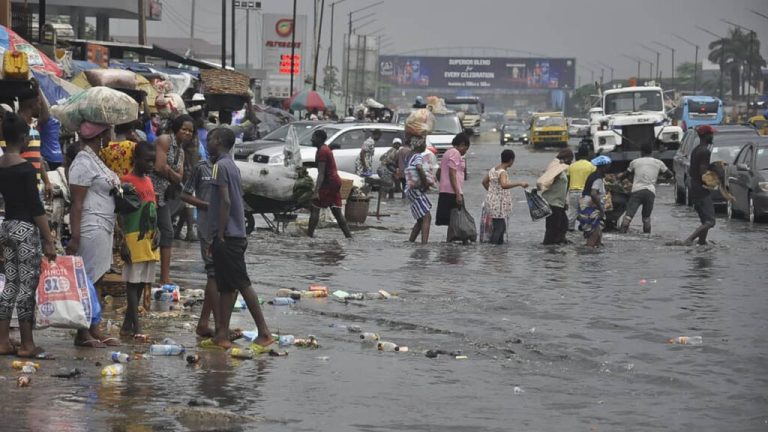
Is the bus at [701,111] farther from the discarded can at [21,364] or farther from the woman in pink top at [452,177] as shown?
the discarded can at [21,364]

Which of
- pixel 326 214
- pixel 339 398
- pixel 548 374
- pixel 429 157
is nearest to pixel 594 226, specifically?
pixel 429 157

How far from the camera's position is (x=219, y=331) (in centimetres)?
1046

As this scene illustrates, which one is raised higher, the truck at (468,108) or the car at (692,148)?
the truck at (468,108)

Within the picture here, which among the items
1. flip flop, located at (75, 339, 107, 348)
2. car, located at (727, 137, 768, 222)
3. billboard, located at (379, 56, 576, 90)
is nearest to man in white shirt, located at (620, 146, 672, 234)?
car, located at (727, 137, 768, 222)

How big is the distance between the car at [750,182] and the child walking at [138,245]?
15532 millimetres

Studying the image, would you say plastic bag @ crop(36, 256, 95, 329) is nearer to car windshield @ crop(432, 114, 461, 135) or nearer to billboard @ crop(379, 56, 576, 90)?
car windshield @ crop(432, 114, 461, 135)

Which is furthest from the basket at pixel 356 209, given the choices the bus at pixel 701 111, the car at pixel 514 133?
the car at pixel 514 133

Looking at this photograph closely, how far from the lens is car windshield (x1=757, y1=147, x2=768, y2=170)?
83.3ft

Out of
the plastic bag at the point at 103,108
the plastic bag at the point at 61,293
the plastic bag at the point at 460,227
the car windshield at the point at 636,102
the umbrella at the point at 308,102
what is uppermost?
the car windshield at the point at 636,102

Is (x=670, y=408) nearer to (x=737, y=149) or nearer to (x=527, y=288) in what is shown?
(x=527, y=288)

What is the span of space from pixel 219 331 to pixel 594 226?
10388 mm

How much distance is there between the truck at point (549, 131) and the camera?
7227cm

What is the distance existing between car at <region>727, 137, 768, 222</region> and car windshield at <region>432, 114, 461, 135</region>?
730 inches

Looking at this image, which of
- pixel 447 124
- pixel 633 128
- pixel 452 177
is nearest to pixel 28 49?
pixel 452 177
